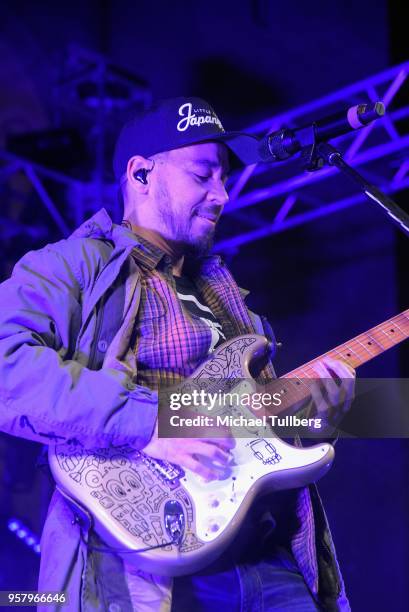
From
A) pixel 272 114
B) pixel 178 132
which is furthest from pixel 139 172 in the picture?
pixel 272 114

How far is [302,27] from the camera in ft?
12.4

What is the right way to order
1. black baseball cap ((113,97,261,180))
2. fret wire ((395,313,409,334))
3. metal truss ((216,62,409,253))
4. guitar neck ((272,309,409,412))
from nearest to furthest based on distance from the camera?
guitar neck ((272,309,409,412)) → black baseball cap ((113,97,261,180)) → fret wire ((395,313,409,334)) → metal truss ((216,62,409,253))

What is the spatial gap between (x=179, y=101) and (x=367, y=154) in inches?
62.7

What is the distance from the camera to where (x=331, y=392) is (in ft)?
5.89

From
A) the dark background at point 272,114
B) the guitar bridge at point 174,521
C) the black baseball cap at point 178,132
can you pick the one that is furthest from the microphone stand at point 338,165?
the dark background at point 272,114

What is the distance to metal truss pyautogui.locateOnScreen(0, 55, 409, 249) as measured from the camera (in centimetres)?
332

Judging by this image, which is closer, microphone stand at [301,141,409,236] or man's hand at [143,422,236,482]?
man's hand at [143,422,236,482]

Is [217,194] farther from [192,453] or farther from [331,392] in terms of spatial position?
[192,453]

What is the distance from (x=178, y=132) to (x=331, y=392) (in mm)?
763

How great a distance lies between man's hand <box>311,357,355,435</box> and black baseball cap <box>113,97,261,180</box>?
559mm

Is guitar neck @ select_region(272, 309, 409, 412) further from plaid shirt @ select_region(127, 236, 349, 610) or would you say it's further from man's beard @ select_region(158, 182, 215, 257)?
man's beard @ select_region(158, 182, 215, 257)

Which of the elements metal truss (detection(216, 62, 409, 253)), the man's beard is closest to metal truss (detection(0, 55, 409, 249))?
metal truss (detection(216, 62, 409, 253))

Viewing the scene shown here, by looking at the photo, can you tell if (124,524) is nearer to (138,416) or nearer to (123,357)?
(138,416)

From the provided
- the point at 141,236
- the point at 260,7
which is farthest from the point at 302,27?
the point at 141,236
